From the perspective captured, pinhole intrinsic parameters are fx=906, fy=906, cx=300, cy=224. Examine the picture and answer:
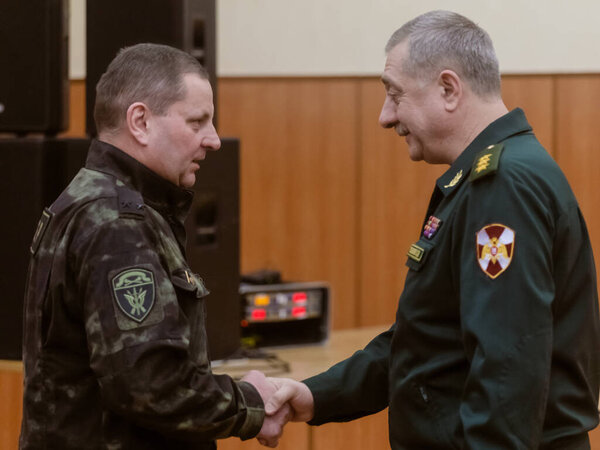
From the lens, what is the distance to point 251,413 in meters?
1.65

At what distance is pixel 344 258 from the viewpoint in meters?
4.54

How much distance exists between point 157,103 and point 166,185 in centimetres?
14

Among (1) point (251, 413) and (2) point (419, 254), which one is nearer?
(2) point (419, 254)

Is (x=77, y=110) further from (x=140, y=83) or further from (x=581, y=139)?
(x=140, y=83)

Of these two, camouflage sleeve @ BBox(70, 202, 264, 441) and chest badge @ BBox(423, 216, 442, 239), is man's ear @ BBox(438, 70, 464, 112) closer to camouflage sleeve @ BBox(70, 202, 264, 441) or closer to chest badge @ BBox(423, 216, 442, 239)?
chest badge @ BBox(423, 216, 442, 239)

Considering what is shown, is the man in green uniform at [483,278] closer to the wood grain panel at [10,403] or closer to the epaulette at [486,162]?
the epaulette at [486,162]

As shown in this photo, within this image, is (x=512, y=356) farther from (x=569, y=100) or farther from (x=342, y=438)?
(x=569, y=100)

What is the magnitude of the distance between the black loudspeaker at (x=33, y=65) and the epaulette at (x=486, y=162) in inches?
63.6

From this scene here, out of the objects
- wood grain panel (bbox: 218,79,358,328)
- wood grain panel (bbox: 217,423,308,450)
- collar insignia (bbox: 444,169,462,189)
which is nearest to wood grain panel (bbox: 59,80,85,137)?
wood grain panel (bbox: 218,79,358,328)

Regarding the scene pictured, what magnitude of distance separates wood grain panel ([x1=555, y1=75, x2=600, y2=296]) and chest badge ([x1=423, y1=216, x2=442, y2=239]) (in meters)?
2.89

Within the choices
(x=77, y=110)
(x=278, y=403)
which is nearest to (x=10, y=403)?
(x=278, y=403)

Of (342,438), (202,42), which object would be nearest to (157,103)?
(202,42)

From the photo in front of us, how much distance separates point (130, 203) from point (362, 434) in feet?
4.40

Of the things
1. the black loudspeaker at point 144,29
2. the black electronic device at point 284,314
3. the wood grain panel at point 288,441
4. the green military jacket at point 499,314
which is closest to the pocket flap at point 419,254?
the green military jacket at point 499,314
